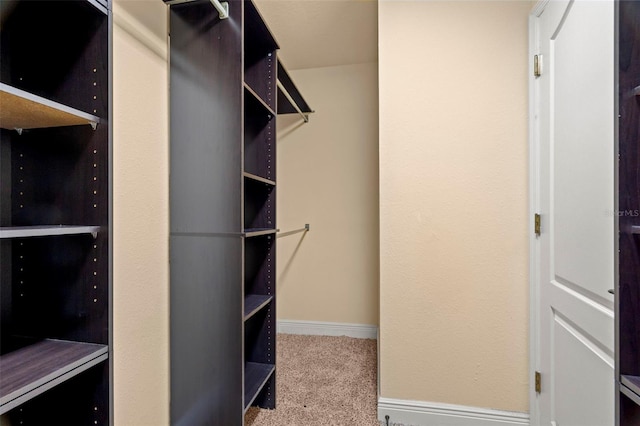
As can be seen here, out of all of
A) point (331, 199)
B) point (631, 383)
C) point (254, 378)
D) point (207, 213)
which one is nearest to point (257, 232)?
point (207, 213)

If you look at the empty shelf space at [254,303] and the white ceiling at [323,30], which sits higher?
the white ceiling at [323,30]

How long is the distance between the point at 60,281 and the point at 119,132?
53 centimetres

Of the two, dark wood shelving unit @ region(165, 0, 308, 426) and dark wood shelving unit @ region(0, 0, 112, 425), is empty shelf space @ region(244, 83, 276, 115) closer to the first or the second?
dark wood shelving unit @ region(165, 0, 308, 426)

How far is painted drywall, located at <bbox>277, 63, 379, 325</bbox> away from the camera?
8.77 feet

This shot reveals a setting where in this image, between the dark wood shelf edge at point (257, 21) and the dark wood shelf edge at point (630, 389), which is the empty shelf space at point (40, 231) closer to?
the dark wood shelf edge at point (257, 21)

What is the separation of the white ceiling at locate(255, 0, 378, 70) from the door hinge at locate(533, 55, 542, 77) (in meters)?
0.98

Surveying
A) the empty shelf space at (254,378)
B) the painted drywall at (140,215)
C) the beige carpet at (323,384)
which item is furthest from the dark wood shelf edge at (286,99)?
the beige carpet at (323,384)

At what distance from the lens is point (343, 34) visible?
87.5 inches

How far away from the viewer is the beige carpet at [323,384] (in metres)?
1.63

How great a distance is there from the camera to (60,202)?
2.84 feet

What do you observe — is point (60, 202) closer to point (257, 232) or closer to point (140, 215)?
point (140, 215)

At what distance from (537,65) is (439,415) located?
1.77 m

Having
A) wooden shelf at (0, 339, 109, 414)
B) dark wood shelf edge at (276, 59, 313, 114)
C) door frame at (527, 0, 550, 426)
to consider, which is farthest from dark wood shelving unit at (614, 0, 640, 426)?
dark wood shelf edge at (276, 59, 313, 114)

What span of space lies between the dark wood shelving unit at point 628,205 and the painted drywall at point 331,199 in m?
1.96
